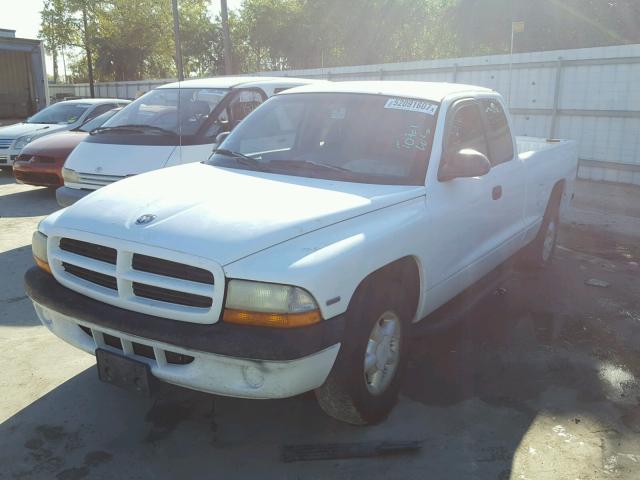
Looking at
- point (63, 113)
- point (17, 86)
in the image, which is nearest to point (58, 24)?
point (17, 86)

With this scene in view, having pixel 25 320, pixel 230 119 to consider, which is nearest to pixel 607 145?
pixel 230 119

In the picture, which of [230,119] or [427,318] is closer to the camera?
[427,318]

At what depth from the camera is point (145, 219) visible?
2945 mm

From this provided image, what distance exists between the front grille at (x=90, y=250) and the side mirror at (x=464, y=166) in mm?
1975

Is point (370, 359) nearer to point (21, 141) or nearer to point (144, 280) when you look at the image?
point (144, 280)

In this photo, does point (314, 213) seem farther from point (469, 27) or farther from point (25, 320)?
point (469, 27)

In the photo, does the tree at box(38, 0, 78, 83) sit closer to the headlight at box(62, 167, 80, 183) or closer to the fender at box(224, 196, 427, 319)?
the headlight at box(62, 167, 80, 183)

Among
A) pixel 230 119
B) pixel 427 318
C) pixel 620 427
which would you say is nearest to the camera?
pixel 620 427

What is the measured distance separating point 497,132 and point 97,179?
4.34 m

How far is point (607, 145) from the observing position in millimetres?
11031

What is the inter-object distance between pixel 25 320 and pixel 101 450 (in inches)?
81.9

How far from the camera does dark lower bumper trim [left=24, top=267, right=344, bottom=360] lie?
8.43 feet

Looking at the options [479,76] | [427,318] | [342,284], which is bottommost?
[427,318]

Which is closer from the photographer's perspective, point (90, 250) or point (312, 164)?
point (90, 250)
